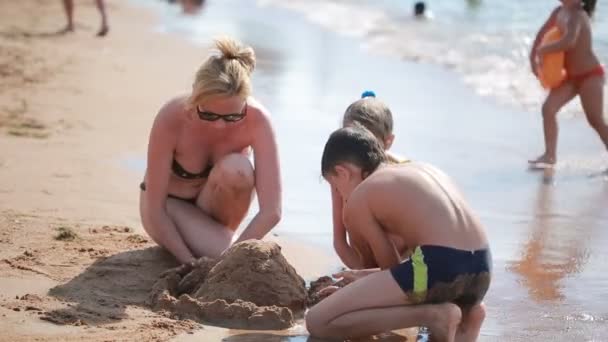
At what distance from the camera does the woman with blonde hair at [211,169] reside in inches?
197

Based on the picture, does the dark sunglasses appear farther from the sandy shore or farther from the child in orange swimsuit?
the child in orange swimsuit

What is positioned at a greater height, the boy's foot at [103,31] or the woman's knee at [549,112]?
the woman's knee at [549,112]

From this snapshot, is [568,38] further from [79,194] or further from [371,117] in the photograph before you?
[79,194]

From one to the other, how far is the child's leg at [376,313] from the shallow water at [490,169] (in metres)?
0.37

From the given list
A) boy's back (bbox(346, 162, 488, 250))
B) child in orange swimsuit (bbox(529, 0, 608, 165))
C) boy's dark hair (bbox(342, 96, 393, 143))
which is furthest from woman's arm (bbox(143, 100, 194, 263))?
child in orange swimsuit (bbox(529, 0, 608, 165))

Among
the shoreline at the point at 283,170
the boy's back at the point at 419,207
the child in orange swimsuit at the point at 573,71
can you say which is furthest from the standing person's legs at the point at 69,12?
the boy's back at the point at 419,207

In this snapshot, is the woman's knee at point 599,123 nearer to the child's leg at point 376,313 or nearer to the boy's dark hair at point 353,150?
the boy's dark hair at point 353,150

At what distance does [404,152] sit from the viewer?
7797 mm

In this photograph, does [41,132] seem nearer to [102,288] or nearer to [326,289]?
[102,288]

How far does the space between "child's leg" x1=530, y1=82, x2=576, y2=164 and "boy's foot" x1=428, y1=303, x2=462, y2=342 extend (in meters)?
3.87

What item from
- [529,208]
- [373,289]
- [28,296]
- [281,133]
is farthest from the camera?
[281,133]

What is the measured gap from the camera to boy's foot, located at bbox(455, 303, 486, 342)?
434cm

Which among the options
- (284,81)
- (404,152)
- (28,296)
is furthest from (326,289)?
(284,81)

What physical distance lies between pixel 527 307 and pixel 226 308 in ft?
4.56
